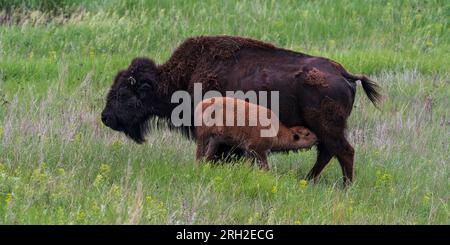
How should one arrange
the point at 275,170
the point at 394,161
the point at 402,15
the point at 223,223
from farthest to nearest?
the point at 402,15, the point at 394,161, the point at 275,170, the point at 223,223

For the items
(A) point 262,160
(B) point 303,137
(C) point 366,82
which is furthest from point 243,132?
(C) point 366,82

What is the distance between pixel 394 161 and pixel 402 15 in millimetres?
6597

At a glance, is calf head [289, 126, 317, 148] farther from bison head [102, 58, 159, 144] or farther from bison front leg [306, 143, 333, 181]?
bison head [102, 58, 159, 144]

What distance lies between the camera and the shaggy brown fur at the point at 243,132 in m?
9.06

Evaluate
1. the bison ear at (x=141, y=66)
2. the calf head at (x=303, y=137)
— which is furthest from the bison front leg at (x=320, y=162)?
the bison ear at (x=141, y=66)

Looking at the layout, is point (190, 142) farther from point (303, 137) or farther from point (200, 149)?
Answer: point (303, 137)

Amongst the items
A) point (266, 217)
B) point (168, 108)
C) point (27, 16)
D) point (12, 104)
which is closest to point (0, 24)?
point (27, 16)

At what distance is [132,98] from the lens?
10.0 m

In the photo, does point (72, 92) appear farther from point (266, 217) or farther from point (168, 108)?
point (266, 217)

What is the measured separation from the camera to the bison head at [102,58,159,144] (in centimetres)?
1000

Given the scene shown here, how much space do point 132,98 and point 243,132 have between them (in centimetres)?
154

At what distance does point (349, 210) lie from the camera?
8047 mm

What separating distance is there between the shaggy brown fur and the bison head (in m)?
1.00

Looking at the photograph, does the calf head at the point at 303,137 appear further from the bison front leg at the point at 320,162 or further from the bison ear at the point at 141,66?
the bison ear at the point at 141,66
